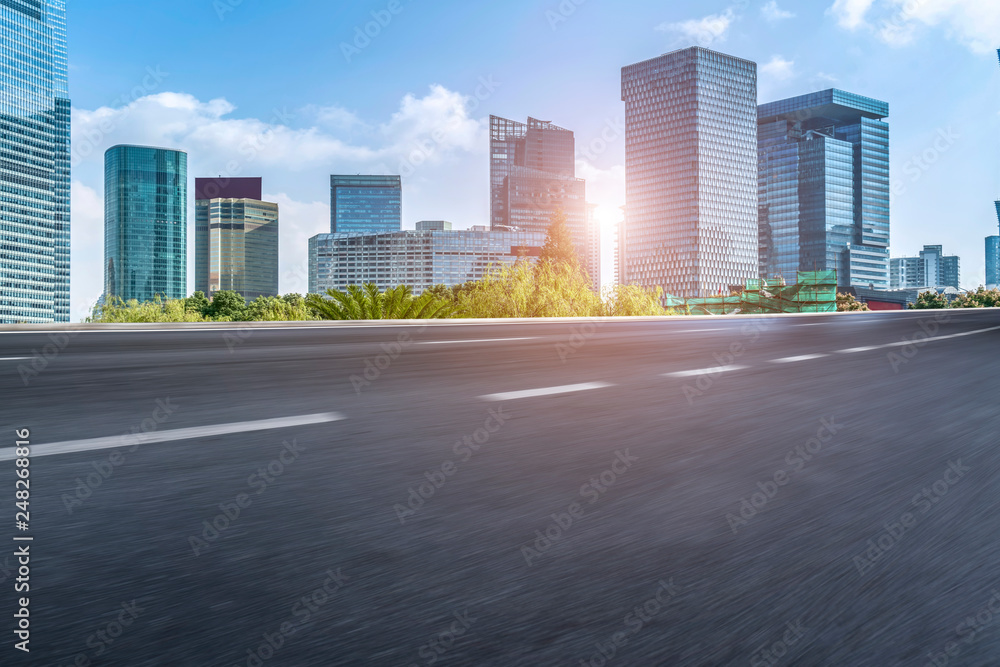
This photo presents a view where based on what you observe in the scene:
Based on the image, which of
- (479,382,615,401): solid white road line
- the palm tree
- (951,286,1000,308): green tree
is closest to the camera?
(479,382,615,401): solid white road line

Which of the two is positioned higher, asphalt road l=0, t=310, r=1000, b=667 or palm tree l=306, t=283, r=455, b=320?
palm tree l=306, t=283, r=455, b=320

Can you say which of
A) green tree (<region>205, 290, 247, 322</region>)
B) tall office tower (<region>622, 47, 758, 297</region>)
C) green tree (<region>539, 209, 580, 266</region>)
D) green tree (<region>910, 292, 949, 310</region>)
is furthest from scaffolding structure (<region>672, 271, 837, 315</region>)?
tall office tower (<region>622, 47, 758, 297</region>)

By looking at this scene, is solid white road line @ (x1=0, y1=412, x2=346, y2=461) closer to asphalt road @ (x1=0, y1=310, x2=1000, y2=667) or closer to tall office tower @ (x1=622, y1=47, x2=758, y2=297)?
asphalt road @ (x1=0, y1=310, x2=1000, y2=667)

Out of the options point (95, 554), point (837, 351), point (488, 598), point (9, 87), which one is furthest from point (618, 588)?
point (9, 87)

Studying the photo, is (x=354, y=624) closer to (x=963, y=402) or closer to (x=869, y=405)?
(x=869, y=405)

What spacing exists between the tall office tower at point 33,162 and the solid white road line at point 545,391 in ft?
491

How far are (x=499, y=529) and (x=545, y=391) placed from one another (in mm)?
2538

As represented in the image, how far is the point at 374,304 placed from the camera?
67.4ft

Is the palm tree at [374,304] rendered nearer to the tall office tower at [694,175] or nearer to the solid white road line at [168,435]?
the solid white road line at [168,435]

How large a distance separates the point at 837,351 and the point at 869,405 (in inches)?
148

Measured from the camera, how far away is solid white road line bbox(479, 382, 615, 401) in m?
3.92

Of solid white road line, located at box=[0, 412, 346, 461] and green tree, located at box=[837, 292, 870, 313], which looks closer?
solid white road line, located at box=[0, 412, 346, 461]

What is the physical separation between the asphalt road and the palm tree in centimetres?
1653

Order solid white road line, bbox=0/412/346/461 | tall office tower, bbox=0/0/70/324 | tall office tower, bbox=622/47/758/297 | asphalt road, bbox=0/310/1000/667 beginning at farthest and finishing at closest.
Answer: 1. tall office tower, bbox=622/47/758/297
2. tall office tower, bbox=0/0/70/324
3. solid white road line, bbox=0/412/346/461
4. asphalt road, bbox=0/310/1000/667
